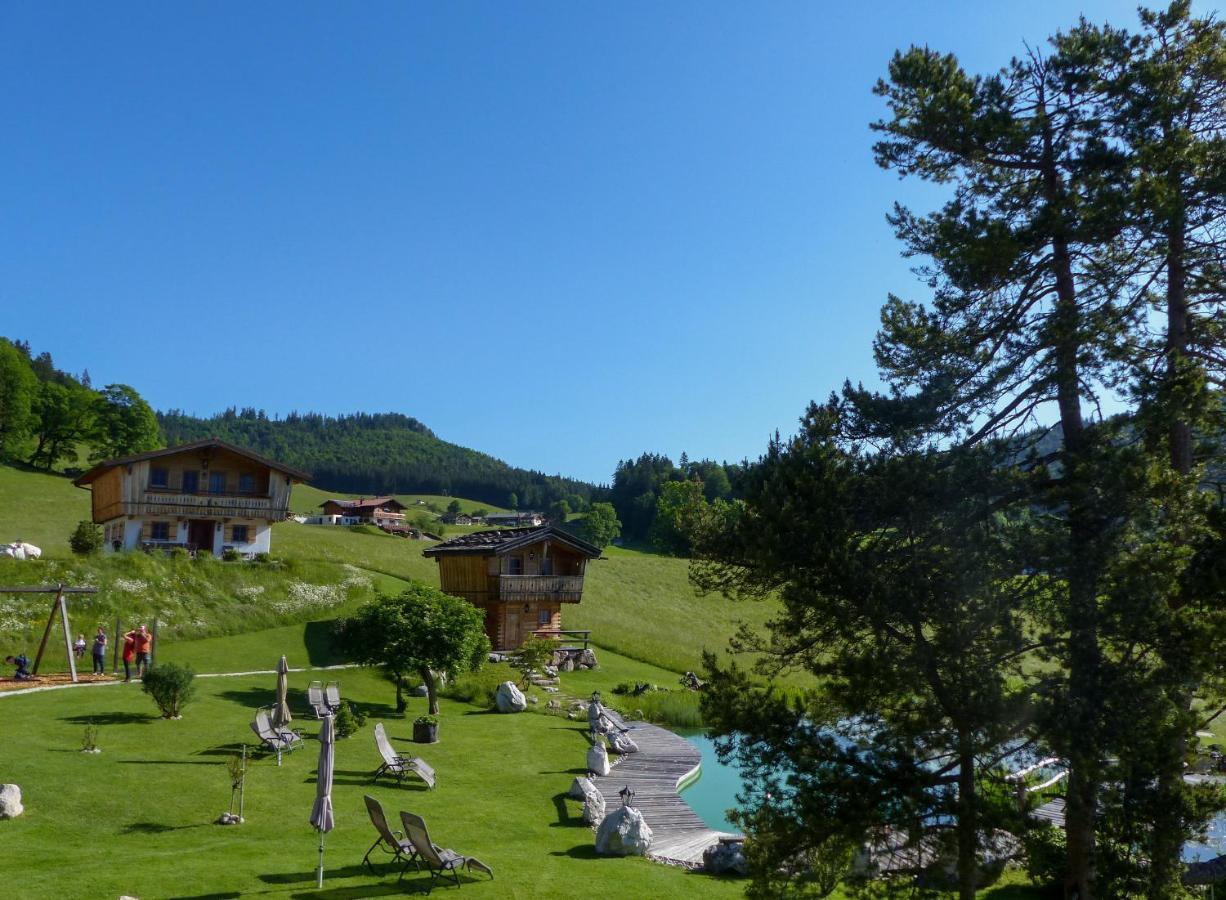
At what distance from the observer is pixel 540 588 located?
141ft

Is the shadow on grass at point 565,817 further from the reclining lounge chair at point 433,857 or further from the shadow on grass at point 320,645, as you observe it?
the shadow on grass at point 320,645

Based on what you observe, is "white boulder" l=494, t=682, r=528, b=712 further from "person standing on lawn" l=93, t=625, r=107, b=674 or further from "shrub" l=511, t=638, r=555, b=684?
"person standing on lawn" l=93, t=625, r=107, b=674

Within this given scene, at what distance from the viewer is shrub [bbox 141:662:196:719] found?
23109 mm

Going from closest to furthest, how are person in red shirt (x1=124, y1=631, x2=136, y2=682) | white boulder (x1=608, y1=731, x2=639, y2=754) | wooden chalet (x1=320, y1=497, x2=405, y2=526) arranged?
white boulder (x1=608, y1=731, x2=639, y2=754)
person in red shirt (x1=124, y1=631, x2=136, y2=682)
wooden chalet (x1=320, y1=497, x2=405, y2=526)

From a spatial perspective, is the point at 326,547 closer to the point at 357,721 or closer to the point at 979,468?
the point at 357,721

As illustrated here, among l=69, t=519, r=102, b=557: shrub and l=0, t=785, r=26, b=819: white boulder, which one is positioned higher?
l=69, t=519, r=102, b=557: shrub

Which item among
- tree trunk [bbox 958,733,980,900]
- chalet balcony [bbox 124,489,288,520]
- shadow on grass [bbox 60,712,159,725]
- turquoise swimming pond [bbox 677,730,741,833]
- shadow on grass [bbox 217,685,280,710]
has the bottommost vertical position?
turquoise swimming pond [bbox 677,730,741,833]

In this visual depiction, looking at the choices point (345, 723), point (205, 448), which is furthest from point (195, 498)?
point (345, 723)

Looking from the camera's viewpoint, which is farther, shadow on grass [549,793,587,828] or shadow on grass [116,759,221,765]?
shadow on grass [116,759,221,765]

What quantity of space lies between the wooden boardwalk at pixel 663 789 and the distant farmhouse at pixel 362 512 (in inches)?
3702

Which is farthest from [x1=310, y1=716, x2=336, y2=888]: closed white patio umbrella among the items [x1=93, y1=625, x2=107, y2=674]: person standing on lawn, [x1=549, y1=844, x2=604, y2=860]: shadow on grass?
[x1=93, y1=625, x2=107, y2=674]: person standing on lawn

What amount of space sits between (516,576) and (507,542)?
66.0 inches

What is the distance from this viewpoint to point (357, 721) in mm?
24875

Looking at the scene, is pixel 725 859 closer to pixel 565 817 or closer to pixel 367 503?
pixel 565 817
